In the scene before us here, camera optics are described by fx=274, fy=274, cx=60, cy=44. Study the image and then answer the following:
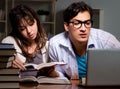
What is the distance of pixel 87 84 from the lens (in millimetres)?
1346

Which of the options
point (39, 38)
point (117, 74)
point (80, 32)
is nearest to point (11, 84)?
point (117, 74)

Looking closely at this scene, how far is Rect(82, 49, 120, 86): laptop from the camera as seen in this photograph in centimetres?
130

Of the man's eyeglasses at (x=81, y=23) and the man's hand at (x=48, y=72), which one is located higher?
the man's eyeglasses at (x=81, y=23)

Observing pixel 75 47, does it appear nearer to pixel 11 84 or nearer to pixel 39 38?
pixel 39 38

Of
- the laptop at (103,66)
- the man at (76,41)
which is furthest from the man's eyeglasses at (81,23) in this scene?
the laptop at (103,66)

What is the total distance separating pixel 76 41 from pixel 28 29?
0.35 metres

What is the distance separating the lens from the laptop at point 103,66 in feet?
4.28

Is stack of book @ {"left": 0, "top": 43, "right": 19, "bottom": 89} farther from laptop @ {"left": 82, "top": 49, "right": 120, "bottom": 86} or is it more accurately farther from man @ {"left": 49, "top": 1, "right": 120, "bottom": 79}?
man @ {"left": 49, "top": 1, "right": 120, "bottom": 79}

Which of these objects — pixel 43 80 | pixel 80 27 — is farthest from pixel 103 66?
pixel 80 27

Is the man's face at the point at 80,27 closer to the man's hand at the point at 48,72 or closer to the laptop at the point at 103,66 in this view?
the man's hand at the point at 48,72

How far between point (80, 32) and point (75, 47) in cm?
19

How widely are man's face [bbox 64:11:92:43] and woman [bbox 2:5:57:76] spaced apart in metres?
0.27

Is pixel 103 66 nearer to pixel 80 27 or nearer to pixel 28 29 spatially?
pixel 80 27

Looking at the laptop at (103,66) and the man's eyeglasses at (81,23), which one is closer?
the laptop at (103,66)
